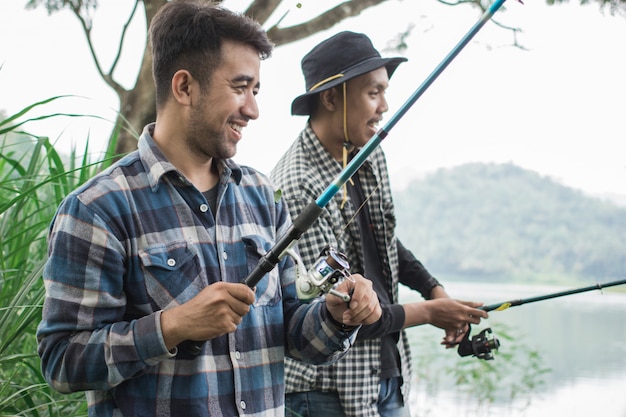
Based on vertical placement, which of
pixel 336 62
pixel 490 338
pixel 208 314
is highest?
pixel 336 62

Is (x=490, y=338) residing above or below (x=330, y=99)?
below

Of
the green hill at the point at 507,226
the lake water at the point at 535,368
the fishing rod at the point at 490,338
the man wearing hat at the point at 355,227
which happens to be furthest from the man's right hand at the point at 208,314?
the green hill at the point at 507,226

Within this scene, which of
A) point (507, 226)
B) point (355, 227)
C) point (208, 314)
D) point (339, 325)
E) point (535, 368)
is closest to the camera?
point (208, 314)

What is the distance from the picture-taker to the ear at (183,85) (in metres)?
1.27

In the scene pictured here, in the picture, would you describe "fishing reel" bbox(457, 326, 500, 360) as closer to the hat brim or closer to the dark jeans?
the dark jeans

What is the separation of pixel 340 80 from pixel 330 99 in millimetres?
73

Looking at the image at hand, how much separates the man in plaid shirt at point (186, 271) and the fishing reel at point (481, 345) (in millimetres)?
793

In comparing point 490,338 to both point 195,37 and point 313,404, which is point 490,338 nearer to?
point 313,404

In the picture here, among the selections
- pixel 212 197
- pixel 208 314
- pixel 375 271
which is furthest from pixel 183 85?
pixel 375 271

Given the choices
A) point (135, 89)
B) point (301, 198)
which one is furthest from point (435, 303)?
point (135, 89)

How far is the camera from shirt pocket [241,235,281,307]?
1248 mm

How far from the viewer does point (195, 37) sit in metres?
1.28

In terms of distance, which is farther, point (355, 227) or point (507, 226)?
point (507, 226)

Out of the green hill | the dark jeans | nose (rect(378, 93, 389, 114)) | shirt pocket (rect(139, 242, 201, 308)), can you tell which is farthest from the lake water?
shirt pocket (rect(139, 242, 201, 308))
